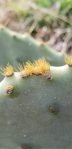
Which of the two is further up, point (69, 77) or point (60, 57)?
point (60, 57)

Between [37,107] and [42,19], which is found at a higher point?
[42,19]

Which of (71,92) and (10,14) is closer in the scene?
(71,92)

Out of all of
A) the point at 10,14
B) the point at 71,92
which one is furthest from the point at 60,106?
the point at 10,14

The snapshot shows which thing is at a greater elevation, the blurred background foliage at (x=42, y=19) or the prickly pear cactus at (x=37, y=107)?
the blurred background foliage at (x=42, y=19)

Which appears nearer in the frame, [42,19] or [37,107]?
[37,107]

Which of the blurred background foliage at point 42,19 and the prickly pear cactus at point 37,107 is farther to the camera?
the blurred background foliage at point 42,19

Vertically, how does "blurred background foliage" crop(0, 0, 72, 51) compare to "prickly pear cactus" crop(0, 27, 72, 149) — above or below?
above

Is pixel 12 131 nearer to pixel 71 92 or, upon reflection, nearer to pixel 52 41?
pixel 71 92

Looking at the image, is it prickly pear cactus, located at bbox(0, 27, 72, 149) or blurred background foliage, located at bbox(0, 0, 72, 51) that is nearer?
prickly pear cactus, located at bbox(0, 27, 72, 149)
